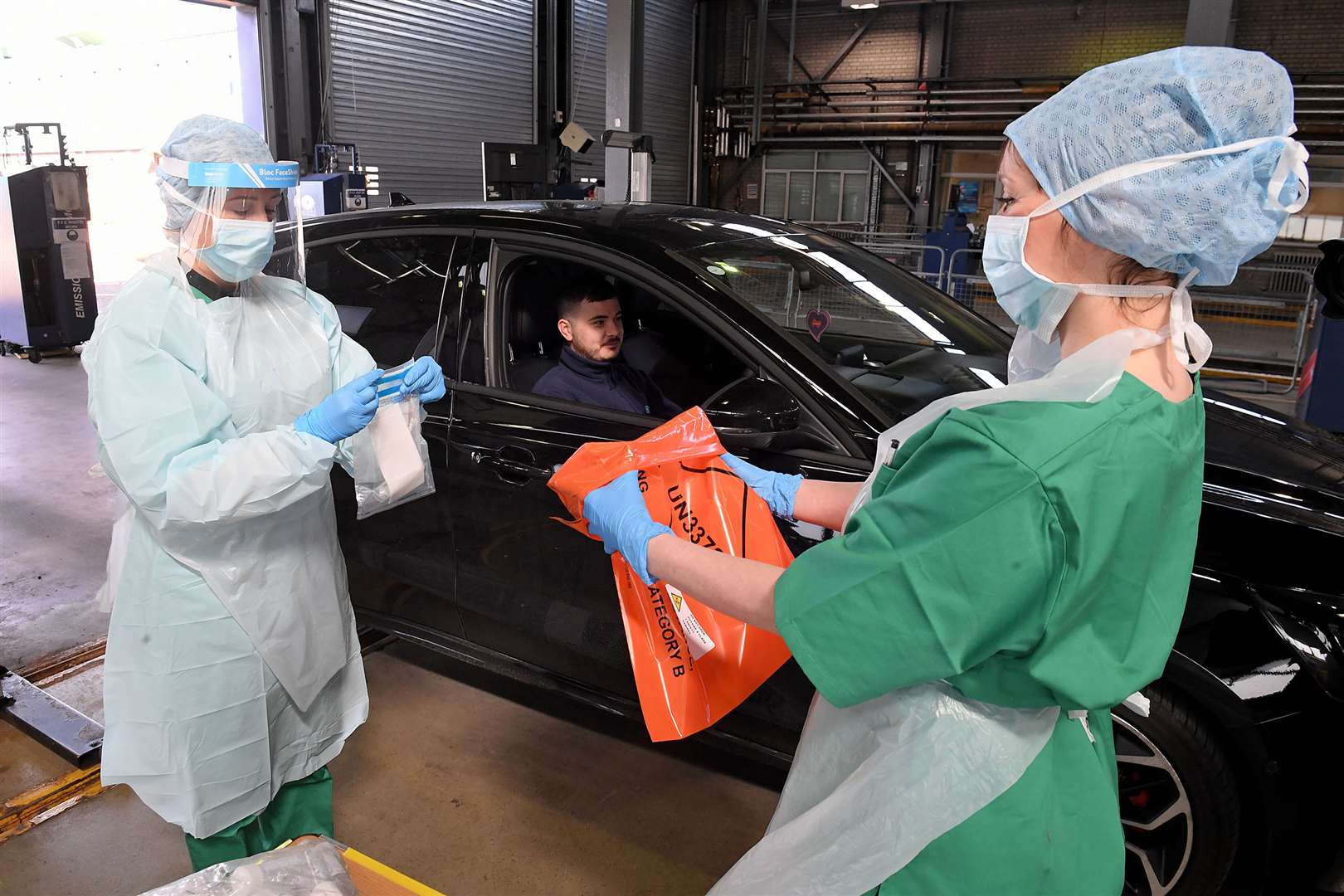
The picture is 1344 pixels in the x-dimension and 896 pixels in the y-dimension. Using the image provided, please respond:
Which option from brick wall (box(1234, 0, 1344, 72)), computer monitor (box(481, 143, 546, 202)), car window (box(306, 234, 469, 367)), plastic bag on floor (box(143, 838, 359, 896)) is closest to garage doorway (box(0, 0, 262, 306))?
computer monitor (box(481, 143, 546, 202))

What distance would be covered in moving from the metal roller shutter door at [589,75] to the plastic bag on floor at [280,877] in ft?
41.4

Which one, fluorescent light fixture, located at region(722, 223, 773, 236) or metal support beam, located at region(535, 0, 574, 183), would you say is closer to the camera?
fluorescent light fixture, located at region(722, 223, 773, 236)

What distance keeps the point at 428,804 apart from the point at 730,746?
0.87 meters

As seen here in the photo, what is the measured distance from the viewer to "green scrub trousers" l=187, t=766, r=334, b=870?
194 centimetres

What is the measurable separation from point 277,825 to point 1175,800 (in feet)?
6.42

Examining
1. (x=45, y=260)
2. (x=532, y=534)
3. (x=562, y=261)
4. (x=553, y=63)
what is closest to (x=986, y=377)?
(x=562, y=261)

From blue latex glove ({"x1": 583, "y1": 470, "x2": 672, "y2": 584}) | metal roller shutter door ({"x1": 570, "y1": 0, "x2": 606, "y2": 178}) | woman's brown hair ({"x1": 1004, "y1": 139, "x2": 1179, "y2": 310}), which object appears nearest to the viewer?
woman's brown hair ({"x1": 1004, "y1": 139, "x2": 1179, "y2": 310})

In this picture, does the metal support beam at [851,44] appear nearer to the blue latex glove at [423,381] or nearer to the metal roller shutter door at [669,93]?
the metal roller shutter door at [669,93]

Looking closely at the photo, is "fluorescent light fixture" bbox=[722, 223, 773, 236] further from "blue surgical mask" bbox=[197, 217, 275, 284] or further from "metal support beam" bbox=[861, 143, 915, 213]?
"metal support beam" bbox=[861, 143, 915, 213]

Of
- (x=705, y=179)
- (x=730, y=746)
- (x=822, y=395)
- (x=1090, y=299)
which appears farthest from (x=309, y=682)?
(x=705, y=179)

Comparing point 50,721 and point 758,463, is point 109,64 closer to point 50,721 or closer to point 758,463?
point 50,721

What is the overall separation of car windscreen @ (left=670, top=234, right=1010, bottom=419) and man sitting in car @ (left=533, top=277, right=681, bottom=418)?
362mm

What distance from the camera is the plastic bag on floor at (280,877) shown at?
132 cm

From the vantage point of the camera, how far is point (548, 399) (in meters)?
2.60
